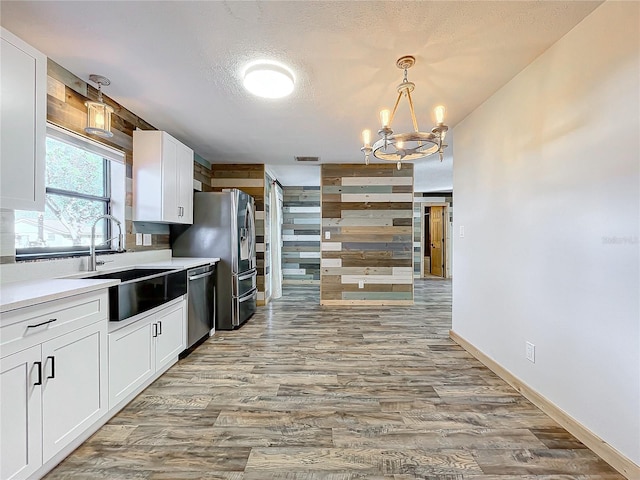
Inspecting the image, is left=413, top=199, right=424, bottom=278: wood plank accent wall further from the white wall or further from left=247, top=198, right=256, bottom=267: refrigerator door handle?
the white wall

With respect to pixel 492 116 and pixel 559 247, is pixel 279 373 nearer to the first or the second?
pixel 559 247

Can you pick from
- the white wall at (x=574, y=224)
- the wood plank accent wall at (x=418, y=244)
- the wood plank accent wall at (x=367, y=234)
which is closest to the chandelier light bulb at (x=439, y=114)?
the white wall at (x=574, y=224)

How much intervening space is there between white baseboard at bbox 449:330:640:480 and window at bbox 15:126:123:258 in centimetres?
351

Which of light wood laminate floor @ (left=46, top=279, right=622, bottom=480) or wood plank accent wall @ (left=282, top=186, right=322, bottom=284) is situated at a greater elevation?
wood plank accent wall @ (left=282, top=186, right=322, bottom=284)

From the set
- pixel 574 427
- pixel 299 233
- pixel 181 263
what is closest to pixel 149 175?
pixel 181 263

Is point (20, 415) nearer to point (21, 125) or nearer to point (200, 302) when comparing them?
point (21, 125)

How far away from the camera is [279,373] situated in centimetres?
249

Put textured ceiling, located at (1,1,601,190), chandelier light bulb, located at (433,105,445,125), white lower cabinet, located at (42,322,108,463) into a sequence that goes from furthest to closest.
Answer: chandelier light bulb, located at (433,105,445,125), textured ceiling, located at (1,1,601,190), white lower cabinet, located at (42,322,108,463)

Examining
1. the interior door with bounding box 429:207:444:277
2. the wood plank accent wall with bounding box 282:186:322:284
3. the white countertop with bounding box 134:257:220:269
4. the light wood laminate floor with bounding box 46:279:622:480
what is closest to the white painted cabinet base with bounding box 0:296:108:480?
the light wood laminate floor with bounding box 46:279:622:480

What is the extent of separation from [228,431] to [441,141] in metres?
2.22

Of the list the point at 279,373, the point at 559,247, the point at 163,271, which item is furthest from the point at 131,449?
the point at 559,247

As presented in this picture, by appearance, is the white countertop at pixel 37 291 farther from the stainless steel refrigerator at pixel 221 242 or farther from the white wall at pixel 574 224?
the white wall at pixel 574 224

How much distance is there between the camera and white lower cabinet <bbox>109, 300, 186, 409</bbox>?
1.86m

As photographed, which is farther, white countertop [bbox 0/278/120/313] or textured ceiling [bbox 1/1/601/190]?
textured ceiling [bbox 1/1/601/190]
